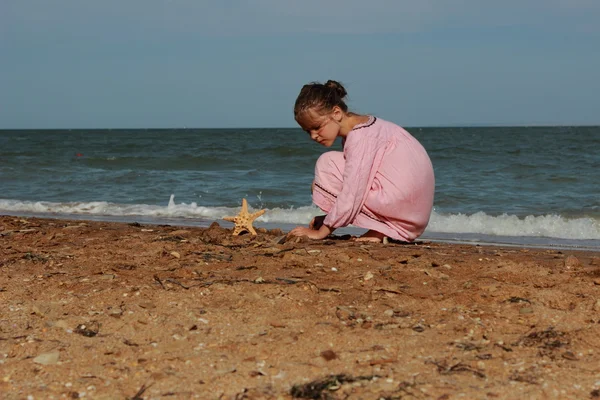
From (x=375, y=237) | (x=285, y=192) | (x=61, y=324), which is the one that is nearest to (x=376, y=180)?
(x=375, y=237)

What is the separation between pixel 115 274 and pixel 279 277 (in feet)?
3.23

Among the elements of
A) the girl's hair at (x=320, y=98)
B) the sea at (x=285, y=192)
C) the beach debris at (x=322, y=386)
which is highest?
the girl's hair at (x=320, y=98)

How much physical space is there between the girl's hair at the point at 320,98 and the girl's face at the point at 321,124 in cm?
3

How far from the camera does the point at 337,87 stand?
512cm

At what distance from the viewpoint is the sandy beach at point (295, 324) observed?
2615 millimetres

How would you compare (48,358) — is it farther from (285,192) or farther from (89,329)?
(285,192)

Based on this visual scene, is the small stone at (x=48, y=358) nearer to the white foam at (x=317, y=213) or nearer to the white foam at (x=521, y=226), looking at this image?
the white foam at (x=317, y=213)

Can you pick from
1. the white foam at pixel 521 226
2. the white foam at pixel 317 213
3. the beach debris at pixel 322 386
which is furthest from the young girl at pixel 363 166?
the white foam at pixel 521 226

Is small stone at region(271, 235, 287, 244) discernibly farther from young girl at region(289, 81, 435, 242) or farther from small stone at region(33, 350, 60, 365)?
small stone at region(33, 350, 60, 365)

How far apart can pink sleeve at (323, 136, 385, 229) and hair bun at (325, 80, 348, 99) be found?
0.33 meters

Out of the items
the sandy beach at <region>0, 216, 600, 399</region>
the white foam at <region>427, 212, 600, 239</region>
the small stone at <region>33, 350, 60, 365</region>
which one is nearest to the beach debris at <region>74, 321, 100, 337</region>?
the sandy beach at <region>0, 216, 600, 399</region>

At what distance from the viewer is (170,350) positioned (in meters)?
2.96

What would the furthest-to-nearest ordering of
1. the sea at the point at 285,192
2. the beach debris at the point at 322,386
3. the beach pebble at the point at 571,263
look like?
the sea at the point at 285,192 → the beach pebble at the point at 571,263 → the beach debris at the point at 322,386

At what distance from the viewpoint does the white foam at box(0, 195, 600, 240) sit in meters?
8.67
